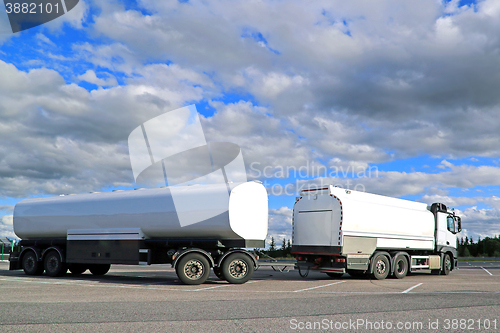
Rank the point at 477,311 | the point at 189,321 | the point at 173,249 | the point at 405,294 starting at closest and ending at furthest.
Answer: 1. the point at 189,321
2. the point at 477,311
3. the point at 405,294
4. the point at 173,249

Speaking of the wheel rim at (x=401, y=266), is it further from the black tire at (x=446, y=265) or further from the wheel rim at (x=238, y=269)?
the wheel rim at (x=238, y=269)

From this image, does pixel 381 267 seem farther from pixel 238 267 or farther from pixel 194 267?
pixel 194 267

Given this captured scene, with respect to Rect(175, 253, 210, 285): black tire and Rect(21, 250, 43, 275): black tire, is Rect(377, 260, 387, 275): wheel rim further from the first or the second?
Rect(21, 250, 43, 275): black tire

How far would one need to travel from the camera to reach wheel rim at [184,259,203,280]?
1391 cm

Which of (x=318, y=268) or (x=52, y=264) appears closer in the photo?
(x=318, y=268)

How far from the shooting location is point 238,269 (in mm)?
14234

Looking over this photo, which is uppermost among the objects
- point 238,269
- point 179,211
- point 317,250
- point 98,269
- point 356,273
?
point 179,211

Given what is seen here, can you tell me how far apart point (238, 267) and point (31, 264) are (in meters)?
9.33

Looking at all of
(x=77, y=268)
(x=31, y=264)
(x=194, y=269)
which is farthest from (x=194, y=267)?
(x=31, y=264)

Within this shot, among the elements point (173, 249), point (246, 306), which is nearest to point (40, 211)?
point (173, 249)

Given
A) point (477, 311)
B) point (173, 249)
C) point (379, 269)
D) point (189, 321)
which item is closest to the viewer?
point (189, 321)

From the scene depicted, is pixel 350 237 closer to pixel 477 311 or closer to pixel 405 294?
pixel 405 294

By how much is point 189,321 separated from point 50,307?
3.36 meters

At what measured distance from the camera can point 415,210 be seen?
1866 centimetres
